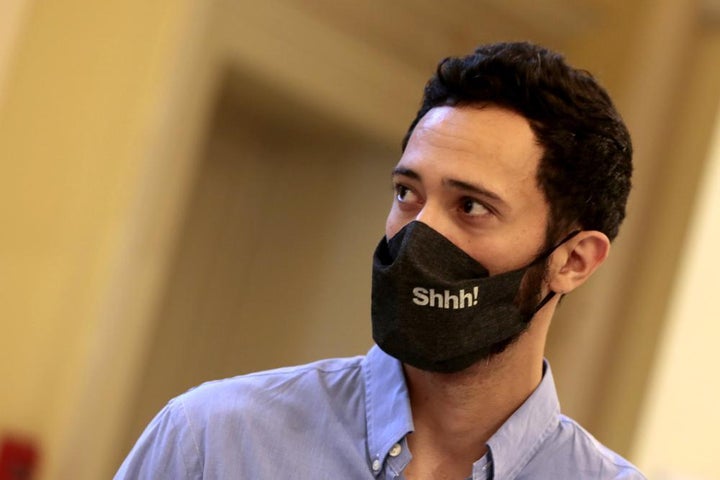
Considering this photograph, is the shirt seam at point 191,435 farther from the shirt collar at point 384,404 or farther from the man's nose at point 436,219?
the man's nose at point 436,219

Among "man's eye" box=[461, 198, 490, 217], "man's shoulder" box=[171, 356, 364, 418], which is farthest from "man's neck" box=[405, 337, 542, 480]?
"man's eye" box=[461, 198, 490, 217]

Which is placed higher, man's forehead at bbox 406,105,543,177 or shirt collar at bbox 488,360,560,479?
man's forehead at bbox 406,105,543,177

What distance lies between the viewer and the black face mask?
152 cm

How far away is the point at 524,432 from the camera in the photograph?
1583mm

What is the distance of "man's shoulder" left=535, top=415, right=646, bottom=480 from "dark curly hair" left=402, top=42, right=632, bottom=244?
30 centimetres

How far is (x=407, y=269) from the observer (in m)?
1.53

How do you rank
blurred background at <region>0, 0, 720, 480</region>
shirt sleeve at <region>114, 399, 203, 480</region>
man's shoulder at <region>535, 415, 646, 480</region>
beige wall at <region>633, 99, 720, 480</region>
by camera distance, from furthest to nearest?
beige wall at <region>633, 99, 720, 480</region> → blurred background at <region>0, 0, 720, 480</region> → man's shoulder at <region>535, 415, 646, 480</region> → shirt sleeve at <region>114, 399, 203, 480</region>

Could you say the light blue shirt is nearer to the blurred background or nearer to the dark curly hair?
the dark curly hair

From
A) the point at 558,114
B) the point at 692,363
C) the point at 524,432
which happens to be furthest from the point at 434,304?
the point at 692,363

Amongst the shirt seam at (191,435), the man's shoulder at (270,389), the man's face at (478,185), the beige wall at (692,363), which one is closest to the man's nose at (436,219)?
the man's face at (478,185)

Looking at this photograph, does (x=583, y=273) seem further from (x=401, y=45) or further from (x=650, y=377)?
(x=401, y=45)

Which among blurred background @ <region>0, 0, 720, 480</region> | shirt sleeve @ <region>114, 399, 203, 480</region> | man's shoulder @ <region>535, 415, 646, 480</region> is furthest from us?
blurred background @ <region>0, 0, 720, 480</region>

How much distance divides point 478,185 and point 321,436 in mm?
416

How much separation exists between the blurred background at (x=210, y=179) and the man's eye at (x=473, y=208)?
1759 millimetres
